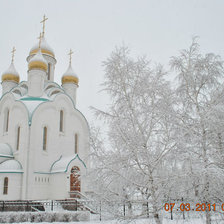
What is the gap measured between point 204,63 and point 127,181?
3.04m

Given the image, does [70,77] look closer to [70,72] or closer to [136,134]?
[70,72]

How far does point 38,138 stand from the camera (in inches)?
700

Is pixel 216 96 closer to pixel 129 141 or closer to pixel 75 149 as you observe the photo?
pixel 129 141

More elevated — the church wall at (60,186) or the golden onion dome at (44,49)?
the golden onion dome at (44,49)

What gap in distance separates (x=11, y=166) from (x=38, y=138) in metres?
2.44

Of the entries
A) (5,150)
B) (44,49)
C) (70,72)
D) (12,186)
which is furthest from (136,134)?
(44,49)

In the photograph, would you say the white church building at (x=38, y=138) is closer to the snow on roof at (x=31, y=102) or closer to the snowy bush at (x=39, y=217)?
the snow on roof at (x=31, y=102)

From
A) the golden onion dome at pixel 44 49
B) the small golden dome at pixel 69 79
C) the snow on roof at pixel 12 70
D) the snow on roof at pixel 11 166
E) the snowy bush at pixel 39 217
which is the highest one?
the golden onion dome at pixel 44 49

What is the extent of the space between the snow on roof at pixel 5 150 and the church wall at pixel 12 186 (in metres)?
1.63

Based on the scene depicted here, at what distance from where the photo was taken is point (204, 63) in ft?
18.9

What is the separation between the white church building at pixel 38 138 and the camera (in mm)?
16641

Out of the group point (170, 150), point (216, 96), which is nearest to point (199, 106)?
point (216, 96)

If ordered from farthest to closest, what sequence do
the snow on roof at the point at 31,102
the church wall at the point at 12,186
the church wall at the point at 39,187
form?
the snow on roof at the point at 31,102 < the church wall at the point at 39,187 < the church wall at the point at 12,186
